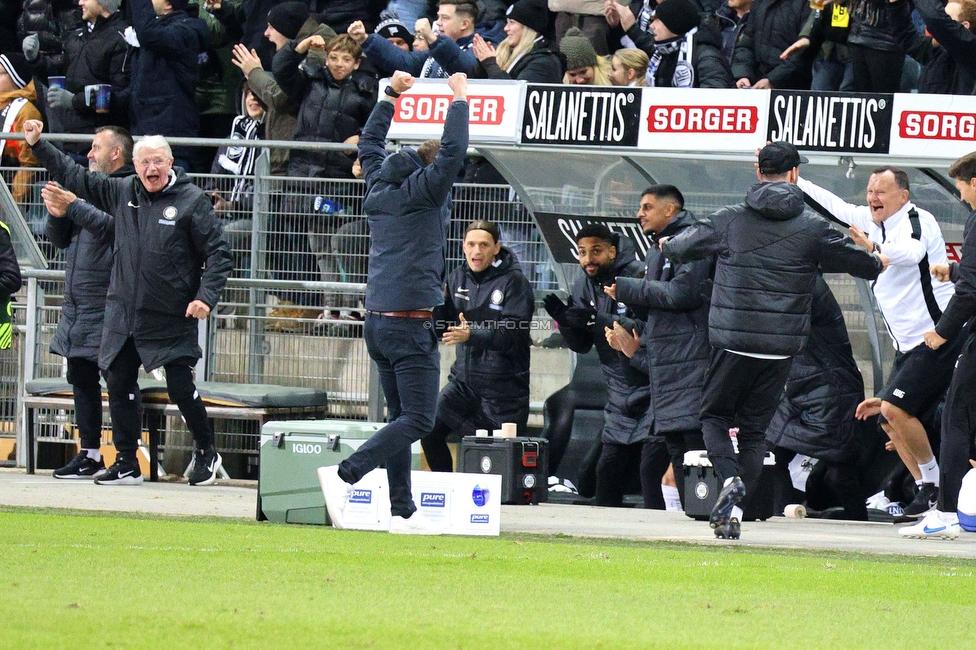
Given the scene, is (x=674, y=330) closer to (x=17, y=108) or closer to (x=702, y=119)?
(x=702, y=119)

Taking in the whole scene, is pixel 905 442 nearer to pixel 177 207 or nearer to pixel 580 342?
pixel 580 342

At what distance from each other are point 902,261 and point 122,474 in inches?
216

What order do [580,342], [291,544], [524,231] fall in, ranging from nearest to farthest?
[291,544] < [580,342] < [524,231]

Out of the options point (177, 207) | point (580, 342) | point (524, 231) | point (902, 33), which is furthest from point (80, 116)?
point (902, 33)

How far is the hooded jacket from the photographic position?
841 cm

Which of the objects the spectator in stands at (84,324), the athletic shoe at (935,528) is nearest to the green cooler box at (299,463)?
the spectator in stands at (84,324)

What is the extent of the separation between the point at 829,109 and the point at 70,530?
5.21m

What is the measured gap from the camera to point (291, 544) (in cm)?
796

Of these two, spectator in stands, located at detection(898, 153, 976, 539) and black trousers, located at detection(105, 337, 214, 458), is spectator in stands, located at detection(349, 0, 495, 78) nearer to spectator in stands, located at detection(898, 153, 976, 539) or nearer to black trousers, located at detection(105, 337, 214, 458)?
black trousers, located at detection(105, 337, 214, 458)

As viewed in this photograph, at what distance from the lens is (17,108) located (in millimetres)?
15383

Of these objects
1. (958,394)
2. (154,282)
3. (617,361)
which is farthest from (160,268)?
(958,394)

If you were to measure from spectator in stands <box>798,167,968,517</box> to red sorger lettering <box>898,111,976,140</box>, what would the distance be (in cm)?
30

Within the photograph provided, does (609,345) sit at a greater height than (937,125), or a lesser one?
lesser

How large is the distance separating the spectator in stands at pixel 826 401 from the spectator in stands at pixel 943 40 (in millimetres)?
2236
